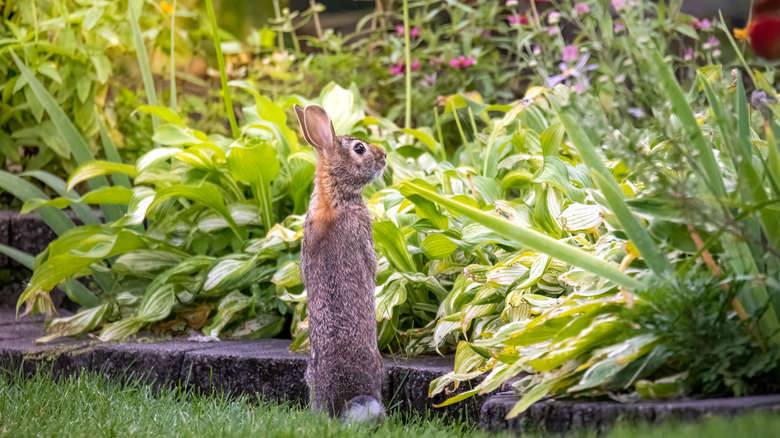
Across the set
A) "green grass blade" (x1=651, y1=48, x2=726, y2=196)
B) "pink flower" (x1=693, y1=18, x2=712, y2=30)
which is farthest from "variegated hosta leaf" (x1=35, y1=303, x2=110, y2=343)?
"pink flower" (x1=693, y1=18, x2=712, y2=30)

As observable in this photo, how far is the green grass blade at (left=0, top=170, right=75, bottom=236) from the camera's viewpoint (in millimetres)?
3834

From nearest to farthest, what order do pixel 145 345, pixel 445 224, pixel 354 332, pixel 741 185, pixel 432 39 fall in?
pixel 741 185
pixel 354 332
pixel 445 224
pixel 145 345
pixel 432 39

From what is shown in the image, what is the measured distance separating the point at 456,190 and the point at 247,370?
1.20 meters

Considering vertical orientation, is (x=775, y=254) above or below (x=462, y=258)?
above

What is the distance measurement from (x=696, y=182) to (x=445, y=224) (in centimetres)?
132

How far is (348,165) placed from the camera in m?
2.58

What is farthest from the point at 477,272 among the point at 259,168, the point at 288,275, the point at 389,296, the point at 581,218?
the point at 259,168

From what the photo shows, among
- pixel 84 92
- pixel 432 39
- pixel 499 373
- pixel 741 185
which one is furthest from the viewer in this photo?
pixel 432 39

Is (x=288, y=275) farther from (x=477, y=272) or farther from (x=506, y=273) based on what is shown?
(x=506, y=273)

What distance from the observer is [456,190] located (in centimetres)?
339

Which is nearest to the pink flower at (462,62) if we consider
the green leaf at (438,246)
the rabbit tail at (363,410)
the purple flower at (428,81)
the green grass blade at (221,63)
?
the purple flower at (428,81)

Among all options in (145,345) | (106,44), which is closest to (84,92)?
(106,44)

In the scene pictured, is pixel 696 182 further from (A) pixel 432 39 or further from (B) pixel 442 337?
(A) pixel 432 39

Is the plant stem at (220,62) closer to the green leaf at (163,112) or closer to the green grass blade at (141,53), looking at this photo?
the green leaf at (163,112)
